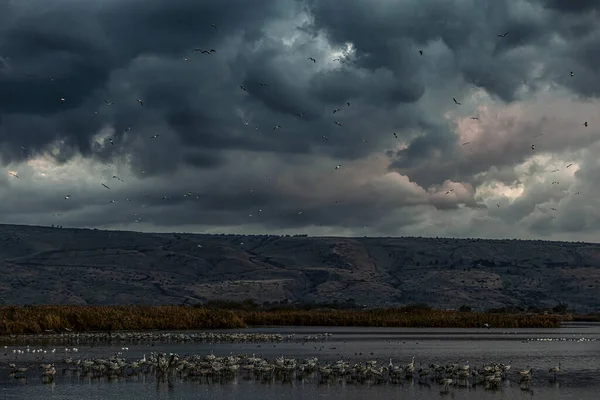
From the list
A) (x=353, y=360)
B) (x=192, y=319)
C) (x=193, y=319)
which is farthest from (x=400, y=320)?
(x=353, y=360)

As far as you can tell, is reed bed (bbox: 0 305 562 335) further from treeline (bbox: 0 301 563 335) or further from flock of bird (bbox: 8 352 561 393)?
flock of bird (bbox: 8 352 561 393)

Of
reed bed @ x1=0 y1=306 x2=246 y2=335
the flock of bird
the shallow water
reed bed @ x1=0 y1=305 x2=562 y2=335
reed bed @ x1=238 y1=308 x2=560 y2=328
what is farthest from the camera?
reed bed @ x1=238 y1=308 x2=560 y2=328

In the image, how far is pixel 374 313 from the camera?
115875mm

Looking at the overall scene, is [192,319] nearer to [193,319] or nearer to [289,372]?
[193,319]

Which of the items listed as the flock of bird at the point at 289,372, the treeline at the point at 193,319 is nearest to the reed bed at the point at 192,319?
the treeline at the point at 193,319

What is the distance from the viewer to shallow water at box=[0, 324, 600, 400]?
39.5 m

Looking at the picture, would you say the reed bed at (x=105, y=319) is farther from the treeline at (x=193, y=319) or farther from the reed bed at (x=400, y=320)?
the reed bed at (x=400, y=320)

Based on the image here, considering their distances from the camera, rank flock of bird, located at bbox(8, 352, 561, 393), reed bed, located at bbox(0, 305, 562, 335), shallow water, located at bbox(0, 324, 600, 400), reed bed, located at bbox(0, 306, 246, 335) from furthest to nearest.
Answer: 1. reed bed, located at bbox(0, 305, 562, 335)
2. reed bed, located at bbox(0, 306, 246, 335)
3. flock of bird, located at bbox(8, 352, 561, 393)
4. shallow water, located at bbox(0, 324, 600, 400)

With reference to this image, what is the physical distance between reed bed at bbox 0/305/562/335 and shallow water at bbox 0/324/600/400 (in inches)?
562

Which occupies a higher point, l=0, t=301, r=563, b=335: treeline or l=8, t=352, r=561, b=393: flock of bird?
l=0, t=301, r=563, b=335: treeline

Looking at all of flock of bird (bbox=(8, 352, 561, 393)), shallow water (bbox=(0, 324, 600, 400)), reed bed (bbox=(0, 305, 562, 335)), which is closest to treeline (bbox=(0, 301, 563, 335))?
reed bed (bbox=(0, 305, 562, 335))

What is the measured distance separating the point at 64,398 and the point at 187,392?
539cm

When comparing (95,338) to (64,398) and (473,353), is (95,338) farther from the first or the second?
(64,398)

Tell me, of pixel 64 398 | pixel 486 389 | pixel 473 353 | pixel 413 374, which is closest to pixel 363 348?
pixel 473 353
